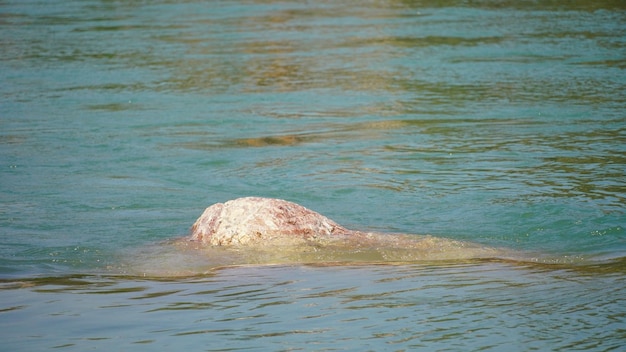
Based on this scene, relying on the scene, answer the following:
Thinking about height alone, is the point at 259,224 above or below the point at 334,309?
above

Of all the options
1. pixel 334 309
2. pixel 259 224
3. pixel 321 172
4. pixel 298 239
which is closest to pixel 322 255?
pixel 298 239

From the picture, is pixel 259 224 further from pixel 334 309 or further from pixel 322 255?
pixel 334 309

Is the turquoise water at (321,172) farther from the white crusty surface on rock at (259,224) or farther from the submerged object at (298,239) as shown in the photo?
the white crusty surface on rock at (259,224)

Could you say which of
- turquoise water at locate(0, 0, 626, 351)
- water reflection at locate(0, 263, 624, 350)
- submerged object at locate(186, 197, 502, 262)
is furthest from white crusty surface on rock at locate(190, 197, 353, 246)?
water reflection at locate(0, 263, 624, 350)

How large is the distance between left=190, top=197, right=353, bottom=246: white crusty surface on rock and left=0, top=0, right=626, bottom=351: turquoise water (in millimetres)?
387

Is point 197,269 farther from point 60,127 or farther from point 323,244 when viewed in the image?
point 60,127

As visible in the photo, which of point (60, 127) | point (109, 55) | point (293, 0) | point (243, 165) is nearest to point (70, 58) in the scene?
point (109, 55)

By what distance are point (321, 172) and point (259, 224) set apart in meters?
2.99

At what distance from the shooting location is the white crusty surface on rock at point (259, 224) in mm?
8469

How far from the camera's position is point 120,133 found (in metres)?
13.5

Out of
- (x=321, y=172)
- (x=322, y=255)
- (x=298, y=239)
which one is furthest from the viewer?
(x=321, y=172)

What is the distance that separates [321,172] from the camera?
11.4 m

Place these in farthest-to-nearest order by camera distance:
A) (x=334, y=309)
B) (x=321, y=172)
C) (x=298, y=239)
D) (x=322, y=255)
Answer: (x=321, y=172) < (x=298, y=239) < (x=322, y=255) < (x=334, y=309)

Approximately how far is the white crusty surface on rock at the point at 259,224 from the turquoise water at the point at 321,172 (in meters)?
0.39
